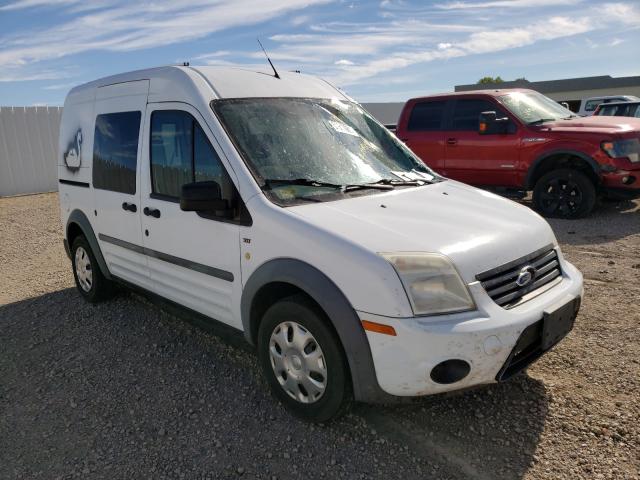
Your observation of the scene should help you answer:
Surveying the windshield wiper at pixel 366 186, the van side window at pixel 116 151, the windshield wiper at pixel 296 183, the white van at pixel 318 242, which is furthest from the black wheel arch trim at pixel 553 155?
the van side window at pixel 116 151

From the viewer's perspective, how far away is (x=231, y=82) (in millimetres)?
3539

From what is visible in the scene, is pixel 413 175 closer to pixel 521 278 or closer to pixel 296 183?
pixel 296 183

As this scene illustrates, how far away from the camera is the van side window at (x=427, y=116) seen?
9008mm

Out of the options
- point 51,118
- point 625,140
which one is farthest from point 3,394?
point 51,118

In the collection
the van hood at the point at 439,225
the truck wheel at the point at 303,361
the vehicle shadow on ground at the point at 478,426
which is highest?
the van hood at the point at 439,225

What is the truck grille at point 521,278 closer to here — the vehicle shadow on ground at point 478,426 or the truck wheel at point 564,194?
the vehicle shadow on ground at point 478,426

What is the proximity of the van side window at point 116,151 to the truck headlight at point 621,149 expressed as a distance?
20.9ft

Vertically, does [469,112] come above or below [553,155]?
above

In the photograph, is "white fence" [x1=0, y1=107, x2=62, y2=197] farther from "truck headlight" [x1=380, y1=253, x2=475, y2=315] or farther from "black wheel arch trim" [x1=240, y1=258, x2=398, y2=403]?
"truck headlight" [x1=380, y1=253, x2=475, y2=315]

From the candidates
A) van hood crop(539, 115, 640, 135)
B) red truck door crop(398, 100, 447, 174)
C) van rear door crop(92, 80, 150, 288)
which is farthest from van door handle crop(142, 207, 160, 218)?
van hood crop(539, 115, 640, 135)

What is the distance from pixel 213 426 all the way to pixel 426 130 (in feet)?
23.8

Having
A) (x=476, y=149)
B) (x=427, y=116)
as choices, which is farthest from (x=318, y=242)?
(x=427, y=116)

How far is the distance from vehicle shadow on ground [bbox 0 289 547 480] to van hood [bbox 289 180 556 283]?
2.53 ft

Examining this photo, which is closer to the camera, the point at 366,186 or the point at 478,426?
the point at 478,426
